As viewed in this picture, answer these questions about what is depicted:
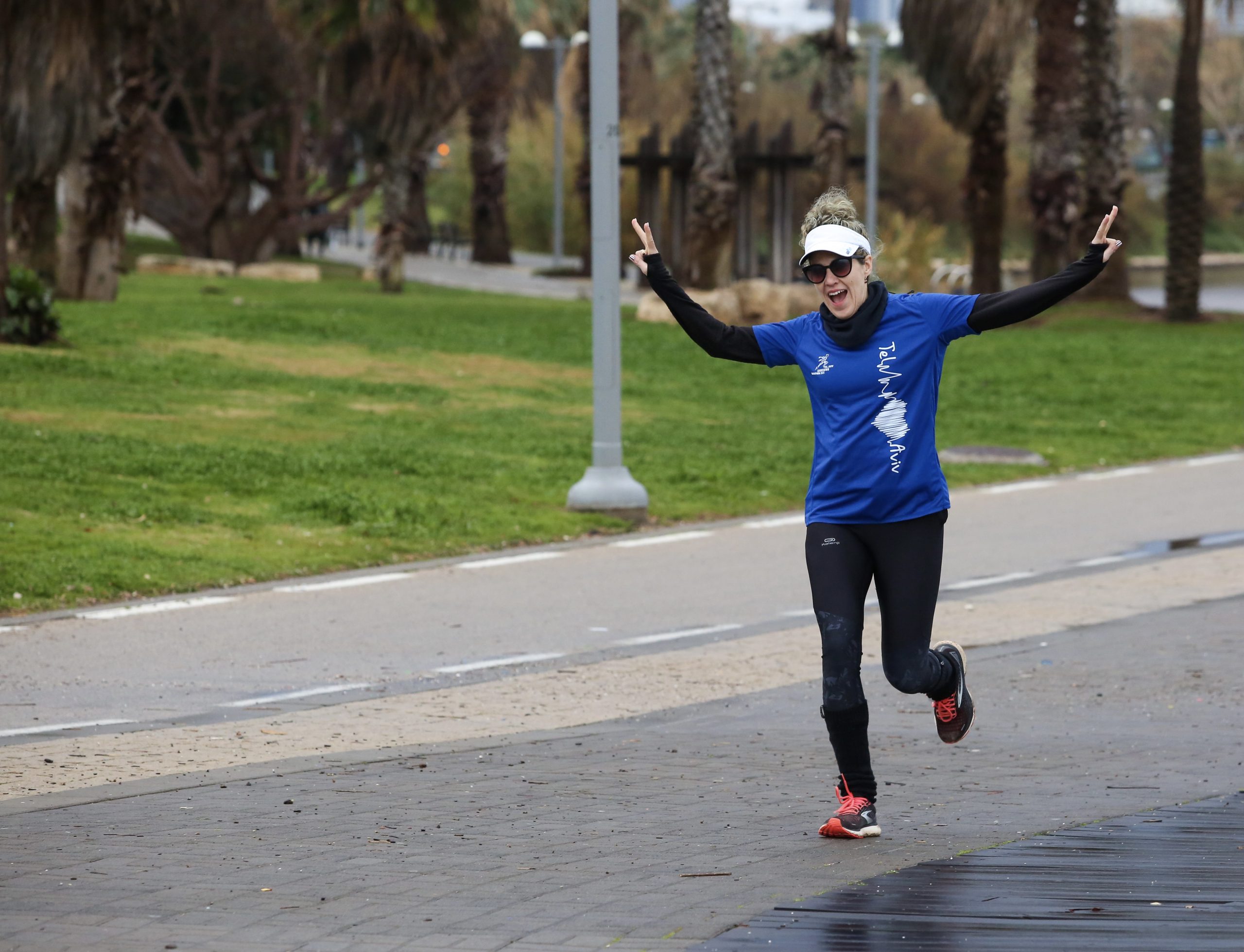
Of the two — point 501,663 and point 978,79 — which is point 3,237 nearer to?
point 501,663

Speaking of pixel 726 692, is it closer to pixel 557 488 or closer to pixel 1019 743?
pixel 1019 743

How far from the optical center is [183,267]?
41656 millimetres

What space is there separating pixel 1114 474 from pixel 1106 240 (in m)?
12.1

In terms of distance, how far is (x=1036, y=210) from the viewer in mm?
36625

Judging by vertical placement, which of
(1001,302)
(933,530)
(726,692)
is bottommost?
(726,692)

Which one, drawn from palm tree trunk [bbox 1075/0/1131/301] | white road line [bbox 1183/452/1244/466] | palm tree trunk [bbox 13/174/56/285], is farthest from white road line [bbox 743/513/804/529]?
palm tree trunk [bbox 1075/0/1131/301]

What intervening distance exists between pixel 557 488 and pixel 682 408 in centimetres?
637

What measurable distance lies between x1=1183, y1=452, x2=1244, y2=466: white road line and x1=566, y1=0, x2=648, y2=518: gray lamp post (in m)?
6.67

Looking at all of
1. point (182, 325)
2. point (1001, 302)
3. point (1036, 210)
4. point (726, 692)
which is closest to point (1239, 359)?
point (1036, 210)

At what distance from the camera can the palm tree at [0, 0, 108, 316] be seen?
21516 mm

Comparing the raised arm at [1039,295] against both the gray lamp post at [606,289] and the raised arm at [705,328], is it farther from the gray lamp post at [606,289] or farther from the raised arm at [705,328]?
the gray lamp post at [606,289]

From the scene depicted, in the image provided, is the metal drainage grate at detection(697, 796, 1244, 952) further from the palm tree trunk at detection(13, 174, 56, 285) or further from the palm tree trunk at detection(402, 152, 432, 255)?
the palm tree trunk at detection(402, 152, 432, 255)

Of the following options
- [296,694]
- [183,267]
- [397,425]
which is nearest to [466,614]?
[296,694]

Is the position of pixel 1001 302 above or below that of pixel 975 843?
above
